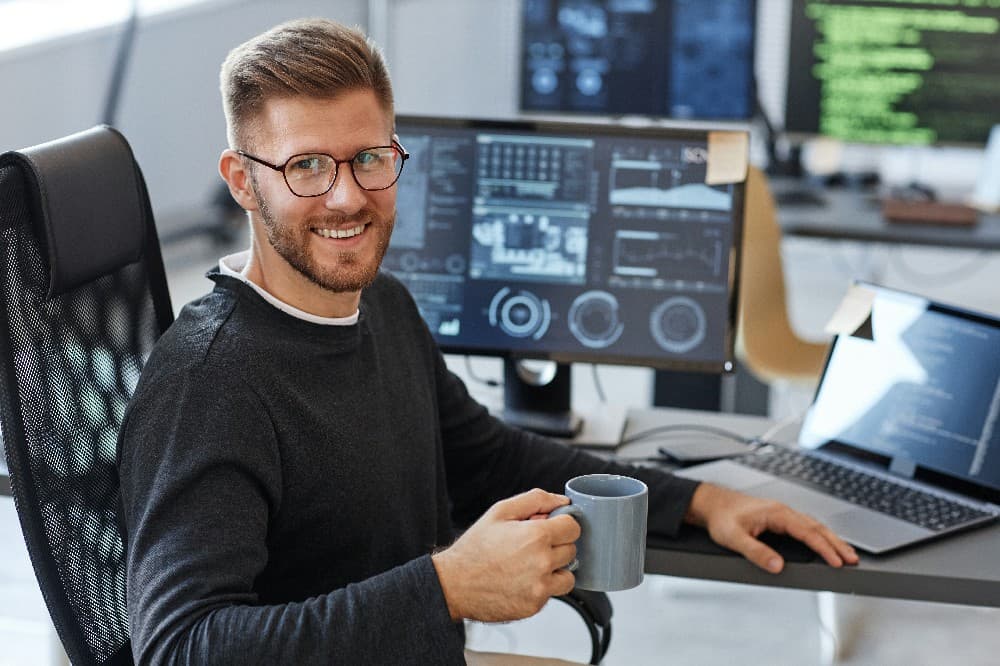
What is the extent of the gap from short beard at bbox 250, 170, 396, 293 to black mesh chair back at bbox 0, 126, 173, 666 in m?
0.21

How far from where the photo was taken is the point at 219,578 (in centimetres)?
111

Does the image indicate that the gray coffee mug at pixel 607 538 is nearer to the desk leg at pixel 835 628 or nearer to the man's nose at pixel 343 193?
the man's nose at pixel 343 193

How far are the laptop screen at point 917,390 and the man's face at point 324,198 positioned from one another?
79cm

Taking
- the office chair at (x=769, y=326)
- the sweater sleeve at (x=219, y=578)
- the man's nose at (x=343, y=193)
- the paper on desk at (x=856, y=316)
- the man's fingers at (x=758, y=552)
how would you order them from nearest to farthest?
the sweater sleeve at (x=219, y=578) → the man's nose at (x=343, y=193) → the man's fingers at (x=758, y=552) → the paper on desk at (x=856, y=316) → the office chair at (x=769, y=326)

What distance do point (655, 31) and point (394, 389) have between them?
2.73m

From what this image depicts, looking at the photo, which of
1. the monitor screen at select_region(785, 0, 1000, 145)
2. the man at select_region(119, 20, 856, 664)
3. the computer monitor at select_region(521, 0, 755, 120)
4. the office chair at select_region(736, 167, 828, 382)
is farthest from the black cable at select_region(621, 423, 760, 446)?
the monitor screen at select_region(785, 0, 1000, 145)

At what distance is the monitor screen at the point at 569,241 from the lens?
75.7 inches

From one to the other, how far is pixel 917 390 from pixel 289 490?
92 centimetres

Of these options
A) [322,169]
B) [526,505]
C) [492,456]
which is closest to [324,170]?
[322,169]

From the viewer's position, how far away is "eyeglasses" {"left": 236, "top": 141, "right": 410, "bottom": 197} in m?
1.30

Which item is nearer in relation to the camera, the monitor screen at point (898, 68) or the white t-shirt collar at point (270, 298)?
the white t-shirt collar at point (270, 298)

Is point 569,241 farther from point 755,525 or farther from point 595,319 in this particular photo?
point 755,525

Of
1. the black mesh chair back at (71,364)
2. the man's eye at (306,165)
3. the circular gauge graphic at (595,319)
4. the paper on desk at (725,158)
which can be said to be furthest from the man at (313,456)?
the paper on desk at (725,158)

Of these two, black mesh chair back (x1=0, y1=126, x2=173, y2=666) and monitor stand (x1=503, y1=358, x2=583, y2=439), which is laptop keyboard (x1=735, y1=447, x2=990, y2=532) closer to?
monitor stand (x1=503, y1=358, x2=583, y2=439)
